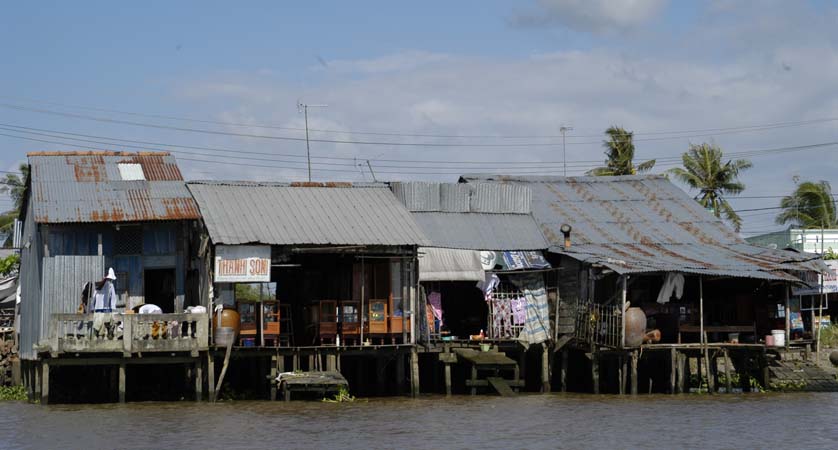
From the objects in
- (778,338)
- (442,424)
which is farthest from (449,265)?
(778,338)

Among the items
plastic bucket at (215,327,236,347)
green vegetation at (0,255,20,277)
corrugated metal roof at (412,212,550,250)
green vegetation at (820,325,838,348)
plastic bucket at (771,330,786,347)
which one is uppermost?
corrugated metal roof at (412,212,550,250)

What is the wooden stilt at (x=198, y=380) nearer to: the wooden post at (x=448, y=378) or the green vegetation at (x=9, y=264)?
the wooden post at (x=448, y=378)

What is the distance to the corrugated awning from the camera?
30.0m

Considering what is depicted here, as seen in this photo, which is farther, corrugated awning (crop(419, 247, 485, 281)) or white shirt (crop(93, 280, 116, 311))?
corrugated awning (crop(419, 247, 485, 281))

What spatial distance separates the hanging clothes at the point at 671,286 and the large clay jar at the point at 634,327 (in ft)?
4.48

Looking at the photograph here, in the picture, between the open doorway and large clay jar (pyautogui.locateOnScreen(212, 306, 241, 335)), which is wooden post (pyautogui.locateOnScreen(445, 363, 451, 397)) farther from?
the open doorway

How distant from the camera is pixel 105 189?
28.5m

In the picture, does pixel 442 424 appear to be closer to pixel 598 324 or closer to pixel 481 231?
pixel 598 324

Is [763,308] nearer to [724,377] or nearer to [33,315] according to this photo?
[724,377]

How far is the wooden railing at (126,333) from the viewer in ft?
83.0

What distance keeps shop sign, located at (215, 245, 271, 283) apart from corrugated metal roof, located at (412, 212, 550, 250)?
18.2ft

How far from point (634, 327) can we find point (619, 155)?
2289 centimetres

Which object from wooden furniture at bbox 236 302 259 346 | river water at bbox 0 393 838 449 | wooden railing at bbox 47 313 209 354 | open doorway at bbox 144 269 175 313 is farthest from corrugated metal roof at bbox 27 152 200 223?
river water at bbox 0 393 838 449

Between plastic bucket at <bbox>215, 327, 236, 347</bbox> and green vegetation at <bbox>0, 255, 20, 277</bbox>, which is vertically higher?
green vegetation at <bbox>0, 255, 20, 277</bbox>
